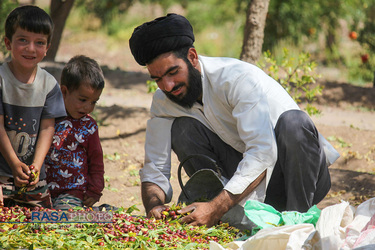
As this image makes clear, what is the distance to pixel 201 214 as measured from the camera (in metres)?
2.91

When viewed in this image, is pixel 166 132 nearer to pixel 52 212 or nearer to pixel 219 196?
pixel 219 196

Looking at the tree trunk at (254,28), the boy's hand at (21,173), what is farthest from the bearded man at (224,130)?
the tree trunk at (254,28)

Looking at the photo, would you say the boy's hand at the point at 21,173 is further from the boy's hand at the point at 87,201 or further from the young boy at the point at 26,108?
the boy's hand at the point at 87,201

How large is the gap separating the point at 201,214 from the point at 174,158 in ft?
8.07

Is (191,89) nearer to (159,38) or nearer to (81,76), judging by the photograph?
(159,38)

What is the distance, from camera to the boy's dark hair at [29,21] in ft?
9.83

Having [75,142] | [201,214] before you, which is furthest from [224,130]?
[75,142]

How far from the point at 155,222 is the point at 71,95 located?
1059 mm

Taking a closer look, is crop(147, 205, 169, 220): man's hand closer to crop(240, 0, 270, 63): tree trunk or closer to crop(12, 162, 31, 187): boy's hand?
crop(12, 162, 31, 187): boy's hand

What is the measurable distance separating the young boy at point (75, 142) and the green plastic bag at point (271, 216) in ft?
3.72

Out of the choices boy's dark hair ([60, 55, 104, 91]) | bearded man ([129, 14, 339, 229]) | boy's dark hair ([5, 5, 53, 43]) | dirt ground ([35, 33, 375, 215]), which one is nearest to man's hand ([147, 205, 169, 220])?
bearded man ([129, 14, 339, 229])

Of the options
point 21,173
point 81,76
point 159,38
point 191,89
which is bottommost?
point 21,173

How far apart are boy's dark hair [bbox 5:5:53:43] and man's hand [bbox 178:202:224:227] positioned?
132 centimetres

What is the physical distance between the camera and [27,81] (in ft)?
10.1
